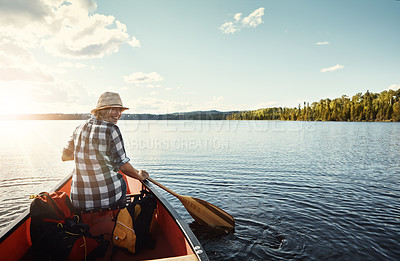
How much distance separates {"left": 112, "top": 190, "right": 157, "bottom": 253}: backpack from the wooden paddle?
1657mm

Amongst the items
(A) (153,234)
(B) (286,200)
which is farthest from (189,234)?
(B) (286,200)

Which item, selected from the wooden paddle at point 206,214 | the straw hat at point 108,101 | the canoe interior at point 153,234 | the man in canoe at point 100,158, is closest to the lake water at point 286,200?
the wooden paddle at point 206,214

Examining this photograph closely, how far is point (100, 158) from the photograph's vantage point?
11.0 ft

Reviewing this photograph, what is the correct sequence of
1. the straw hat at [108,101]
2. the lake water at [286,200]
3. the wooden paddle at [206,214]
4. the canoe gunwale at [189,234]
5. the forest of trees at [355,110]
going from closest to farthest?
the canoe gunwale at [189,234] → the straw hat at [108,101] → the lake water at [286,200] → the wooden paddle at [206,214] → the forest of trees at [355,110]

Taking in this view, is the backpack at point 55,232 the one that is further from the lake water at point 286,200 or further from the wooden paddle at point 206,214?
the lake water at point 286,200

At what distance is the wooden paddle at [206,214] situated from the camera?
5.65 meters

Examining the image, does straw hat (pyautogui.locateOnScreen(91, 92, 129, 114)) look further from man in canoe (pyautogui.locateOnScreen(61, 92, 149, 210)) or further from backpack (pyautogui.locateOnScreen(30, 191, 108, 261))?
backpack (pyautogui.locateOnScreen(30, 191, 108, 261))

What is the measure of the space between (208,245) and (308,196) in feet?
16.5

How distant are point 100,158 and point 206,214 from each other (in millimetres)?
3372

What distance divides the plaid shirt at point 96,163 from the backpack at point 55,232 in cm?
30

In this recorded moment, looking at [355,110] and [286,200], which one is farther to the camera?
[355,110]

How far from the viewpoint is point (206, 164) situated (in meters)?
15.3

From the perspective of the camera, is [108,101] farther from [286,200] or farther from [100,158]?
[286,200]

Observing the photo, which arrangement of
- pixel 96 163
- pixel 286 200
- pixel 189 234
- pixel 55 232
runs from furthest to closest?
pixel 286 200, pixel 96 163, pixel 189 234, pixel 55 232
